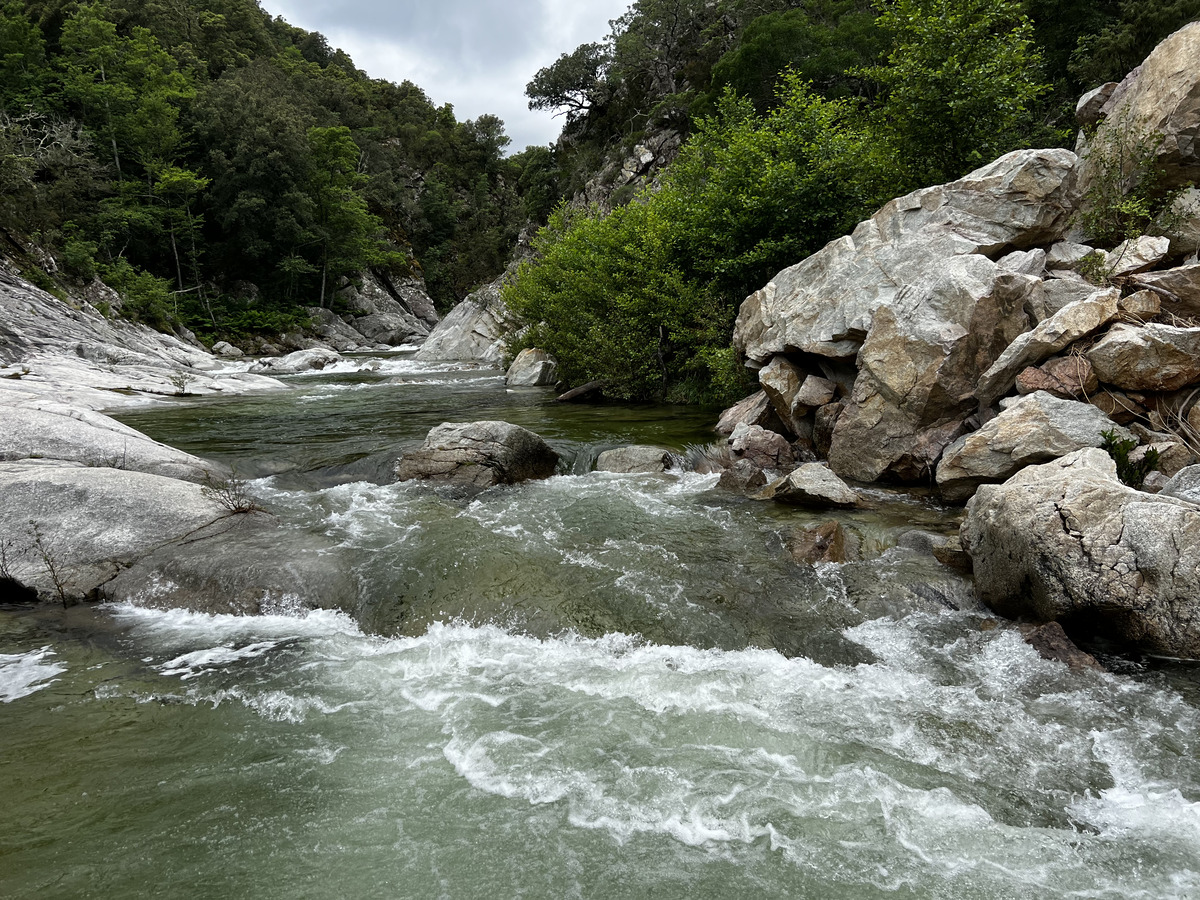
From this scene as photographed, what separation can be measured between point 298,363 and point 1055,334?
37.2 m

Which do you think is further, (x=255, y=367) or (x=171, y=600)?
(x=255, y=367)

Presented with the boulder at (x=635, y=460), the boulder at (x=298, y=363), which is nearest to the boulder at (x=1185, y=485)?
the boulder at (x=635, y=460)

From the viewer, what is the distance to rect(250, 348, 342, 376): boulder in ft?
115

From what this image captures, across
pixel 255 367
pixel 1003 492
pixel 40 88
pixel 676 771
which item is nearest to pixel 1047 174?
pixel 1003 492

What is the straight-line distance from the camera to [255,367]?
35.1 metres

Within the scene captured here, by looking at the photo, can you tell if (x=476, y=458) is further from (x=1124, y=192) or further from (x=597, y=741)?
(x=1124, y=192)

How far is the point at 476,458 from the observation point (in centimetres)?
1154

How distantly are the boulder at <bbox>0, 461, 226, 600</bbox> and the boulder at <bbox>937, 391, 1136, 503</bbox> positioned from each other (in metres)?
10.5

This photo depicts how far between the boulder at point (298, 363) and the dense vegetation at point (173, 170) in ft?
26.2

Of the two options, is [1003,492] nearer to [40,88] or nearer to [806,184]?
[806,184]

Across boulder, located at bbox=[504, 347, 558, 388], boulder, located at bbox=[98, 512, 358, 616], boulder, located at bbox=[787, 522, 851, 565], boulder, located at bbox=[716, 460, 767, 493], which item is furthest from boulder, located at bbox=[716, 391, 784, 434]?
boulder, located at bbox=[504, 347, 558, 388]

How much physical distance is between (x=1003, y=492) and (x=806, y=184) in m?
12.0

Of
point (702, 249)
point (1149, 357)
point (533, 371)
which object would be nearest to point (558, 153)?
point (533, 371)

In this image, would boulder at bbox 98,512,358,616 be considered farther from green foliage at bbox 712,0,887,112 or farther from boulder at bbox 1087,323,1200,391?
green foliage at bbox 712,0,887,112
